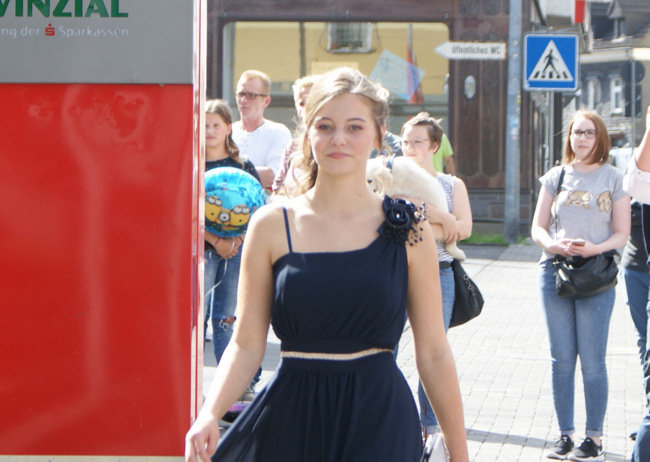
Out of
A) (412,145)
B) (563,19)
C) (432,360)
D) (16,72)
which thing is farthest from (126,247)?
(563,19)

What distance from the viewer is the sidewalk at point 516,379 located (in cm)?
618

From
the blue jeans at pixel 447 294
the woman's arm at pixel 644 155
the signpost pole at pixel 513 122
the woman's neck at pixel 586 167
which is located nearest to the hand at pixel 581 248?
the woman's neck at pixel 586 167

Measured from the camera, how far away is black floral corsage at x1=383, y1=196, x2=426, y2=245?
2967 mm

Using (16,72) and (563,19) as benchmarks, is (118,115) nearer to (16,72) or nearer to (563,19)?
(16,72)

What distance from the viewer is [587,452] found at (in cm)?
582

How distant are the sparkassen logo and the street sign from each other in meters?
11.9

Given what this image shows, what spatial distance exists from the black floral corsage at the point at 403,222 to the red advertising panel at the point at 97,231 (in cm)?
116

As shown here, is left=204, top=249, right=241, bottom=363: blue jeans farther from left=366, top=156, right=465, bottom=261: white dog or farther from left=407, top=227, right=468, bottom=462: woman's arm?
left=407, top=227, right=468, bottom=462: woman's arm

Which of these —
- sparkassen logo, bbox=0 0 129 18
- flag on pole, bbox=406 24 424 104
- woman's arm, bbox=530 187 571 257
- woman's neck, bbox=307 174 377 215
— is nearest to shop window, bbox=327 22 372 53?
flag on pole, bbox=406 24 424 104

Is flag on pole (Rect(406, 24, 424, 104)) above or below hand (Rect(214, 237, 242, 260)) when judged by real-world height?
above

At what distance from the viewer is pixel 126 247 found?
3996 millimetres

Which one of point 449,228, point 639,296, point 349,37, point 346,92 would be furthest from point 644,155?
point 349,37

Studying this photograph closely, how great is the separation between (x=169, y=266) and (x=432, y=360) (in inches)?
51.6

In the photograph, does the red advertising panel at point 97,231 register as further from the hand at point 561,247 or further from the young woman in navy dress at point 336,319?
the hand at point 561,247
